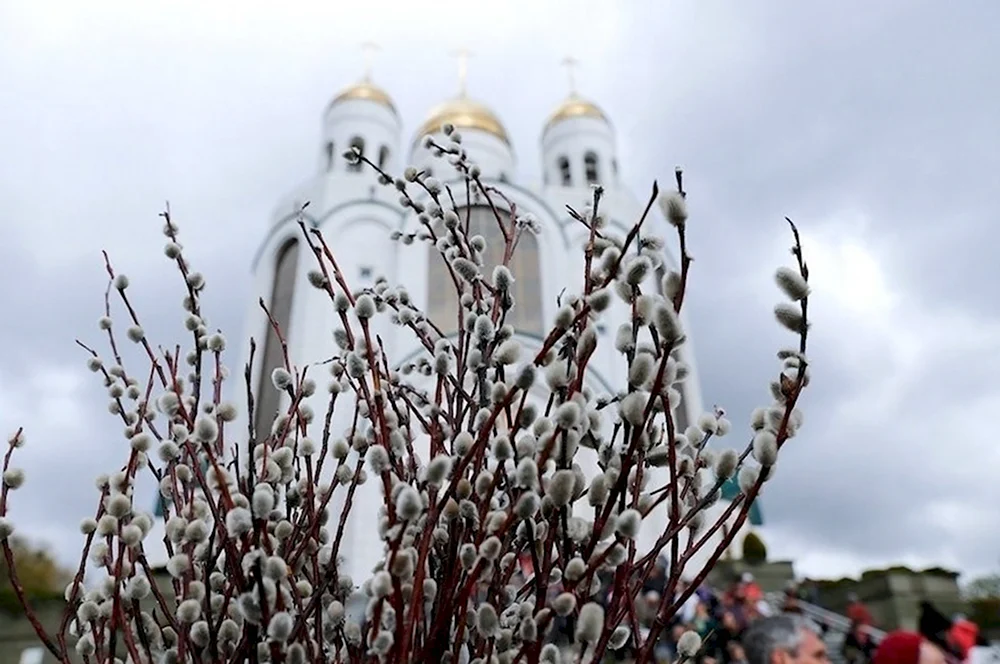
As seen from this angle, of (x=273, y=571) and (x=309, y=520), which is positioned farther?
(x=309, y=520)

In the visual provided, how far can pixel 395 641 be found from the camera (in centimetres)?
96

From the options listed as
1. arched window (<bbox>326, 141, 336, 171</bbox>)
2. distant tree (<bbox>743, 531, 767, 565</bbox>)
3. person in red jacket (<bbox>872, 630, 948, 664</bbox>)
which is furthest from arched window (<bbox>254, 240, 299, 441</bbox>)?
person in red jacket (<bbox>872, 630, 948, 664</bbox>)

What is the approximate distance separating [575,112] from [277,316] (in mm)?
11416

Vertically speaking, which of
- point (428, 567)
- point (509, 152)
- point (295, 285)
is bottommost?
point (428, 567)

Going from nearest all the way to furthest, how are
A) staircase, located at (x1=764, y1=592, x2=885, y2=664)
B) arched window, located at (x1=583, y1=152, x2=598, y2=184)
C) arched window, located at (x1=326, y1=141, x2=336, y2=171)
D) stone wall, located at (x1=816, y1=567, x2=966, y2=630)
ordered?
staircase, located at (x1=764, y1=592, x2=885, y2=664), stone wall, located at (x1=816, y1=567, x2=966, y2=630), arched window, located at (x1=326, y1=141, x2=336, y2=171), arched window, located at (x1=583, y1=152, x2=598, y2=184)

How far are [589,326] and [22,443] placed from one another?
3.47 feet

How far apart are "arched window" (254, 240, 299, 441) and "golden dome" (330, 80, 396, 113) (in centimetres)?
618

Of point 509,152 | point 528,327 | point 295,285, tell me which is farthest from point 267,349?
point 509,152

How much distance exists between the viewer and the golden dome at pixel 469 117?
75.9 ft

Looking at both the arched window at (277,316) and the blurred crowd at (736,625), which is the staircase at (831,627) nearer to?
the blurred crowd at (736,625)

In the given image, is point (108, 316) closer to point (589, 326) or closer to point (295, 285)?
point (589, 326)

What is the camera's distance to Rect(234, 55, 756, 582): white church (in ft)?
50.7

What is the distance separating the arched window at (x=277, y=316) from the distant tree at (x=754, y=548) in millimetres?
9483

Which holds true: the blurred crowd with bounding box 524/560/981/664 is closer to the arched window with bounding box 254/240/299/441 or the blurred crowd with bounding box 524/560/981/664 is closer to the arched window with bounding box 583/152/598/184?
the arched window with bounding box 254/240/299/441
